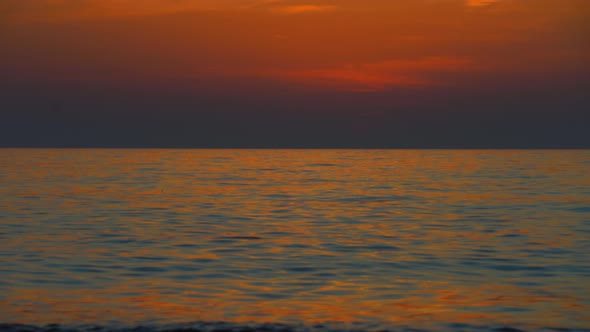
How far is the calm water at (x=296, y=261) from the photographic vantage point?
15.0 metres

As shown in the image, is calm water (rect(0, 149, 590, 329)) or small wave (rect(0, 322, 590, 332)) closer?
small wave (rect(0, 322, 590, 332))

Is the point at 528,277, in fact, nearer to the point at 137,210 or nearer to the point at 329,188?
the point at 137,210

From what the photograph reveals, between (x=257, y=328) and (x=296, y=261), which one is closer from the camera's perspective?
(x=257, y=328)

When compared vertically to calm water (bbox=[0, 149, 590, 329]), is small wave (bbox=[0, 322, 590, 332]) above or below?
below

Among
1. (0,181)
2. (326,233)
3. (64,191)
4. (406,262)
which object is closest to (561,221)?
(326,233)

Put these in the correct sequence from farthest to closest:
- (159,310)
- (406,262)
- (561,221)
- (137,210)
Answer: (137,210) < (561,221) < (406,262) < (159,310)

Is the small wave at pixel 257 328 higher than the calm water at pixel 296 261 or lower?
lower

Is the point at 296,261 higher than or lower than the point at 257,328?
higher

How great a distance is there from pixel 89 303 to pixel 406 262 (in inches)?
375

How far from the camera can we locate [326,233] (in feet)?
90.8

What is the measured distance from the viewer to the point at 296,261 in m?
21.2

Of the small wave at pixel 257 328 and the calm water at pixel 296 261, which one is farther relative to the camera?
the calm water at pixel 296 261

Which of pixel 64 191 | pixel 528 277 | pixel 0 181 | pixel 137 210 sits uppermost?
pixel 0 181

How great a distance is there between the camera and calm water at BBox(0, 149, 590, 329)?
49.3 feet
